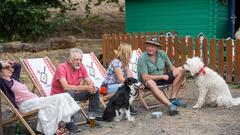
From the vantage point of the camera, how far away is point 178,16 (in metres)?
15.1

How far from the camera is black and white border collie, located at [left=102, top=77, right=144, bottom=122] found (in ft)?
20.7

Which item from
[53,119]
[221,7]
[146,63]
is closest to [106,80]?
[146,63]

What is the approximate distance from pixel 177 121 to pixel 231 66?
13.2ft

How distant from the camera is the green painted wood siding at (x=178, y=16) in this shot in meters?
13.9

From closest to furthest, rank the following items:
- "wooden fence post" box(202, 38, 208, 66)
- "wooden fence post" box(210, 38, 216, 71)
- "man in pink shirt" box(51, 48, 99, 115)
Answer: "man in pink shirt" box(51, 48, 99, 115) → "wooden fence post" box(210, 38, 216, 71) → "wooden fence post" box(202, 38, 208, 66)

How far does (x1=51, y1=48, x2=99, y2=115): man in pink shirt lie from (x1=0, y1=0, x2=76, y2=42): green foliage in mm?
9205

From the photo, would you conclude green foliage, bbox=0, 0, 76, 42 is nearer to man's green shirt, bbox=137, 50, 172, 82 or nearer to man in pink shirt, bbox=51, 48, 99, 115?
man's green shirt, bbox=137, 50, 172, 82

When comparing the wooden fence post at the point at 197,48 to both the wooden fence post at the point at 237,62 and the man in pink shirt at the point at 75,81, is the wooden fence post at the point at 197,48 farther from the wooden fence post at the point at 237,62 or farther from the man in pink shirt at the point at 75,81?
the man in pink shirt at the point at 75,81

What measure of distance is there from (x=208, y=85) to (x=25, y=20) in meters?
10.6

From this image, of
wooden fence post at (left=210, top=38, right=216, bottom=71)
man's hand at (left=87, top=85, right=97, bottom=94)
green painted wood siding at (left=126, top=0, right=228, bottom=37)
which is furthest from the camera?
green painted wood siding at (left=126, top=0, right=228, bottom=37)

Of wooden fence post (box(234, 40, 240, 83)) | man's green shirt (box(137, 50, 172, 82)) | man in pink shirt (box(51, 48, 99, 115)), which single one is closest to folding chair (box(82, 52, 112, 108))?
man's green shirt (box(137, 50, 172, 82))

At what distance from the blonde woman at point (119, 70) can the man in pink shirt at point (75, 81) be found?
64cm

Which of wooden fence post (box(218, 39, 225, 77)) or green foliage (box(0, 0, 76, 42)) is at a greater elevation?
green foliage (box(0, 0, 76, 42))

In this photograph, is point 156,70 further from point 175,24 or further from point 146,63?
point 175,24
